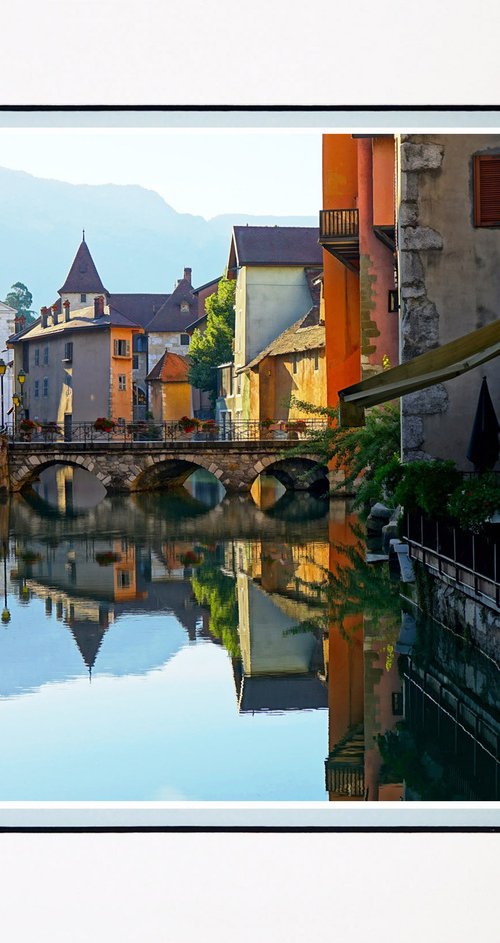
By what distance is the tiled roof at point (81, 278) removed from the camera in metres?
74.1

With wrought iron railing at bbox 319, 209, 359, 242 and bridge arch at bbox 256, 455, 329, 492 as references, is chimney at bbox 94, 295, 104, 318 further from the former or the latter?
wrought iron railing at bbox 319, 209, 359, 242

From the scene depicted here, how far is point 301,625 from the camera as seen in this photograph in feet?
41.5

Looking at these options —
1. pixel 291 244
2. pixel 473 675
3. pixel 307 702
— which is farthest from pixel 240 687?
pixel 291 244

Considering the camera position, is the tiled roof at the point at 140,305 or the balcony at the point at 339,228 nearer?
the balcony at the point at 339,228

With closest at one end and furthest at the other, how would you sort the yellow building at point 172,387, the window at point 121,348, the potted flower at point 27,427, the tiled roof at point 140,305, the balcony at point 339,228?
the balcony at point 339,228 → the potted flower at point 27,427 → the window at point 121,348 → the yellow building at point 172,387 → the tiled roof at point 140,305

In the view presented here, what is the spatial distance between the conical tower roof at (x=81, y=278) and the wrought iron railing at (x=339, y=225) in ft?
161

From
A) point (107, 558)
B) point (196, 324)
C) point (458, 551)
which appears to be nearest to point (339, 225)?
A: point (107, 558)

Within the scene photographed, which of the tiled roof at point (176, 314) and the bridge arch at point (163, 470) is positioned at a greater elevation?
the tiled roof at point (176, 314)

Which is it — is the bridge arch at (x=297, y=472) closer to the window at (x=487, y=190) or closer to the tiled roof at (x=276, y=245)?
the tiled roof at (x=276, y=245)

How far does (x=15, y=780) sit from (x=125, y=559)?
12.1 metres

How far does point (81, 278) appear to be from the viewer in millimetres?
74125

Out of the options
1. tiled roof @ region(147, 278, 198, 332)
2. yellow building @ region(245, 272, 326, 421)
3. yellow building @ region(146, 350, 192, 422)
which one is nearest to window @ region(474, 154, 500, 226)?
yellow building @ region(245, 272, 326, 421)

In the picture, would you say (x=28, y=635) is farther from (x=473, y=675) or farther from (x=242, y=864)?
(x=242, y=864)

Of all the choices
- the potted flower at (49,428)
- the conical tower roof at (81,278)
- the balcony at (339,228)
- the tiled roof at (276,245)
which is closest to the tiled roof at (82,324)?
the tiled roof at (276,245)
